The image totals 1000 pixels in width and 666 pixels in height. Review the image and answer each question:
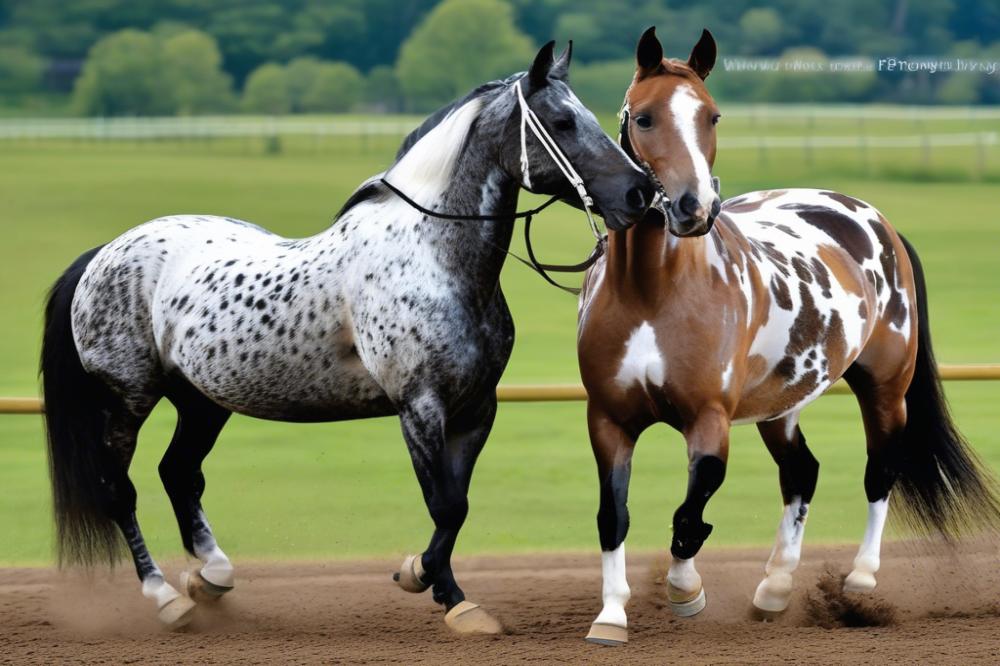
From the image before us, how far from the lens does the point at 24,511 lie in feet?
22.1

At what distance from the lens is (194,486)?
15.7 feet

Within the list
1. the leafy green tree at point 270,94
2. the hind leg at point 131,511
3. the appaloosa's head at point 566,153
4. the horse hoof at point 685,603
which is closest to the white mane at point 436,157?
the appaloosa's head at point 566,153

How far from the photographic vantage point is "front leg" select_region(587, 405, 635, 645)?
4043mm

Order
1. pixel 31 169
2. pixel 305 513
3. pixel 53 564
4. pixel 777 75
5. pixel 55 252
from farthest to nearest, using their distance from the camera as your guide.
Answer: pixel 777 75 < pixel 31 169 < pixel 55 252 < pixel 305 513 < pixel 53 564

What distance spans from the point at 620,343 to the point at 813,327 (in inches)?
29.0

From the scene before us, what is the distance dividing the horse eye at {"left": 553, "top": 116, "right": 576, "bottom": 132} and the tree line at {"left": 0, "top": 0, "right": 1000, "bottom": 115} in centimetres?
2651

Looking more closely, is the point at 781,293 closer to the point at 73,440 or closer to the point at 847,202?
the point at 847,202

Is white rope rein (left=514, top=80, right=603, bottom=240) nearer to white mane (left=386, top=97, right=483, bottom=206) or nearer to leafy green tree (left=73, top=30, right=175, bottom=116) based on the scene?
white mane (left=386, top=97, right=483, bottom=206)

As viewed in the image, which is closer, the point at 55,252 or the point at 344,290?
the point at 344,290

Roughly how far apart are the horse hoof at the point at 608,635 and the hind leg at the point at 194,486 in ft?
4.46

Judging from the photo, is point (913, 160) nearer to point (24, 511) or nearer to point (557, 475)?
point (557, 475)

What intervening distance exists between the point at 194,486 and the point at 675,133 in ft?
6.93

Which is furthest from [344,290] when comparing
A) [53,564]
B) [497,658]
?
[53,564]

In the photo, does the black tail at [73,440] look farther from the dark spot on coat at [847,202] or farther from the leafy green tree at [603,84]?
the leafy green tree at [603,84]
